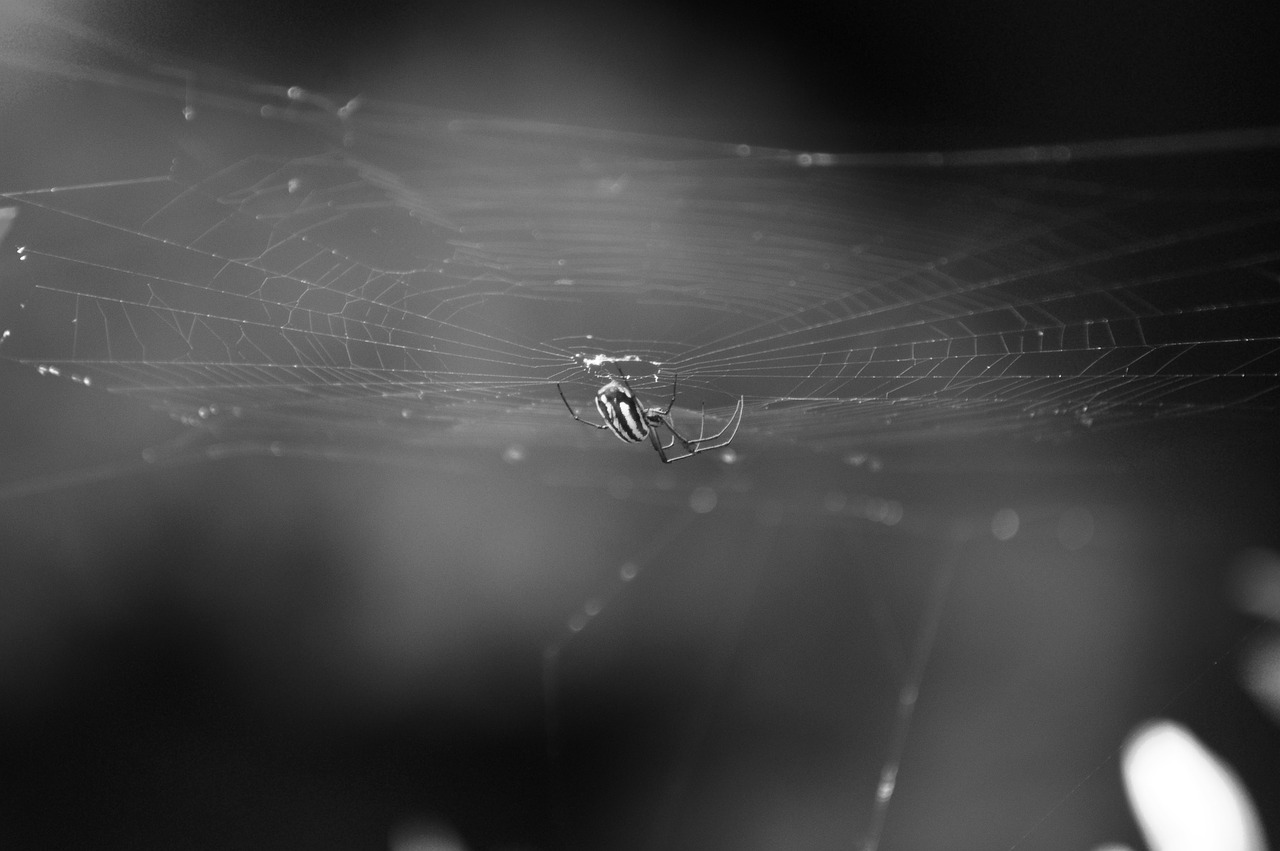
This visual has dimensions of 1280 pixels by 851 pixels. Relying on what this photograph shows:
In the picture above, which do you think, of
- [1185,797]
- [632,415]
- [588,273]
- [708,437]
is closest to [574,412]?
[632,415]

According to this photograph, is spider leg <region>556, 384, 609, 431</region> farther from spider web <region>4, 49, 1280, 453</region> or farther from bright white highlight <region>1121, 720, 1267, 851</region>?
bright white highlight <region>1121, 720, 1267, 851</region>

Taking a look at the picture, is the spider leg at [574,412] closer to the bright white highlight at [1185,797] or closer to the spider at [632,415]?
the spider at [632,415]

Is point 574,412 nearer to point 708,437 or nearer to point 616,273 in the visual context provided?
point 708,437

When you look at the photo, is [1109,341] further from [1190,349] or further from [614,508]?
[614,508]

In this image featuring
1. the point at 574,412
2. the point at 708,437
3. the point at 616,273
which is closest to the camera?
the point at 616,273

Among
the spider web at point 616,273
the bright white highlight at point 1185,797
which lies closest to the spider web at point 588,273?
the spider web at point 616,273
